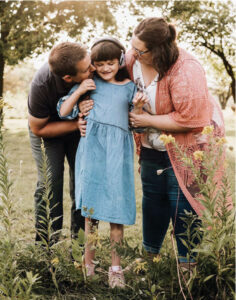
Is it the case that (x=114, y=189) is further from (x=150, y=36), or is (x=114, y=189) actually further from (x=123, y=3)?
(x=123, y=3)

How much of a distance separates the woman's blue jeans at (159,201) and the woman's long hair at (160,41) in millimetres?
614

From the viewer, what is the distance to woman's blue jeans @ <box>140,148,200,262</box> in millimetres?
2631

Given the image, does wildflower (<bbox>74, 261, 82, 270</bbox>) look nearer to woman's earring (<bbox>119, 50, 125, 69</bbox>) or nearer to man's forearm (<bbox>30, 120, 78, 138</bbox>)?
man's forearm (<bbox>30, 120, 78, 138</bbox>)

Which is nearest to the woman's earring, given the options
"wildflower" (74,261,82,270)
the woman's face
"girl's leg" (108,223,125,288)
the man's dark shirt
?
the woman's face

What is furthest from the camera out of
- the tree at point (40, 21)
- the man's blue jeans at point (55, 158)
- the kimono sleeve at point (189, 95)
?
the tree at point (40, 21)

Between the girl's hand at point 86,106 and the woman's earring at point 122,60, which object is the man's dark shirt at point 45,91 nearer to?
the girl's hand at point 86,106

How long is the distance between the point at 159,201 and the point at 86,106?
90cm

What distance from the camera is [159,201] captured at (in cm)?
284

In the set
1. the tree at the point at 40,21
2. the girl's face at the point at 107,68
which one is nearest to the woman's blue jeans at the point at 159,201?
the girl's face at the point at 107,68

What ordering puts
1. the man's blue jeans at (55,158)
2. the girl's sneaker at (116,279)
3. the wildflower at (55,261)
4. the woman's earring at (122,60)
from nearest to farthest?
the wildflower at (55,261)
the girl's sneaker at (116,279)
the woman's earring at (122,60)
the man's blue jeans at (55,158)

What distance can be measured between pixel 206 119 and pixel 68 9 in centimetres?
899

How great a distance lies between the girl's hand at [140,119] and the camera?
2461 millimetres

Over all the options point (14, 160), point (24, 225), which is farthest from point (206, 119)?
point (14, 160)

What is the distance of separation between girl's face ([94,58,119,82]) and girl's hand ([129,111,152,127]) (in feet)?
0.96
